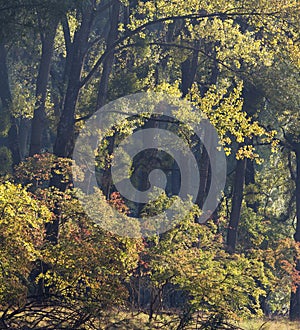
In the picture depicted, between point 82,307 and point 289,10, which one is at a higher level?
point 289,10

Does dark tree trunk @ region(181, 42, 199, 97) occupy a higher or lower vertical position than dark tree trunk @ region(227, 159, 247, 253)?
higher

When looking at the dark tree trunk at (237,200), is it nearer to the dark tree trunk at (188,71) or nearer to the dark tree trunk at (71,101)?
the dark tree trunk at (188,71)

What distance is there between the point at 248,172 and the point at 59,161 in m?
16.5

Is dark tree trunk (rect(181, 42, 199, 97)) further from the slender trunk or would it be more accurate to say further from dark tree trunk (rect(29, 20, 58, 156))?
the slender trunk

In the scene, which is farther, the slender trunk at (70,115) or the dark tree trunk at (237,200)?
the dark tree trunk at (237,200)

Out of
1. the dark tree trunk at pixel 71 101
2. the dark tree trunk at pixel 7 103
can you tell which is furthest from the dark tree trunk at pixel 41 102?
the dark tree trunk at pixel 71 101

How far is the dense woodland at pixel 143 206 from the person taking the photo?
58.0 feet

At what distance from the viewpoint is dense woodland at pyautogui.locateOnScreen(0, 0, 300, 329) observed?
17.7 meters

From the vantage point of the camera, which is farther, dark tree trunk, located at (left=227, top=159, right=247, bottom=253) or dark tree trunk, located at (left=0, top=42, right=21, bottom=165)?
dark tree trunk, located at (left=227, top=159, right=247, bottom=253)

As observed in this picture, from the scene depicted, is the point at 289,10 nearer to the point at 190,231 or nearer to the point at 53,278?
the point at 190,231

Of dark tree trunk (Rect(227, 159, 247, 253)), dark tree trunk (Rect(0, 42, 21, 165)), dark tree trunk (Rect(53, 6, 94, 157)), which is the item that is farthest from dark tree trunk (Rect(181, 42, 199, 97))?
dark tree trunk (Rect(0, 42, 21, 165))

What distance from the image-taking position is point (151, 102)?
1199 inches

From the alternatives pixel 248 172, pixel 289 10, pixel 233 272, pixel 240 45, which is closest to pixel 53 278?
pixel 233 272

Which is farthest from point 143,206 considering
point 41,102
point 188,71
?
point 188,71
